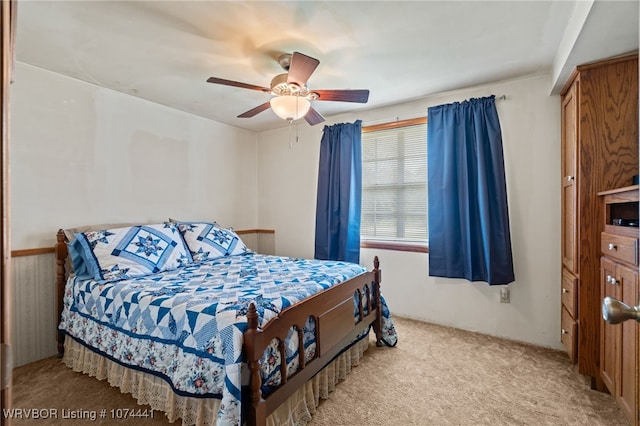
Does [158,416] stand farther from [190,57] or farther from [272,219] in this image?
[272,219]

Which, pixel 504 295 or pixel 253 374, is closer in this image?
pixel 253 374

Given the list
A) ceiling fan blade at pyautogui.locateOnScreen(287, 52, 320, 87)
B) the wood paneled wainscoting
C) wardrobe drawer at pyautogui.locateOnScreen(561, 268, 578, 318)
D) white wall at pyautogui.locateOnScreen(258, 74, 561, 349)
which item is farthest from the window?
the wood paneled wainscoting

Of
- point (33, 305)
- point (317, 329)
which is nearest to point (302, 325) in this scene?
point (317, 329)

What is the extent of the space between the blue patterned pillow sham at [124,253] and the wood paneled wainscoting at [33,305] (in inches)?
13.1

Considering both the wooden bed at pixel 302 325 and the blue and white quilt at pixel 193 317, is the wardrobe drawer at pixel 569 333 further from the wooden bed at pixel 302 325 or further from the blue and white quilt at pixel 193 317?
the wooden bed at pixel 302 325

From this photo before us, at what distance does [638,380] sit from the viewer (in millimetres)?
776

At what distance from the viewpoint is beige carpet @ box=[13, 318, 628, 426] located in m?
1.73

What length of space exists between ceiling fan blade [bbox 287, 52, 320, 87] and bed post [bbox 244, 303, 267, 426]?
138 centimetres

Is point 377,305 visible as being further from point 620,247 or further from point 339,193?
point 620,247

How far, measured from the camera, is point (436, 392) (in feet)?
6.44

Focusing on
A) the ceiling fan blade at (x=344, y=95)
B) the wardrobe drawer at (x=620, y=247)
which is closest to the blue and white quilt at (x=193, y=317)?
the ceiling fan blade at (x=344, y=95)

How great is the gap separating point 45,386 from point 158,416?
0.96 meters

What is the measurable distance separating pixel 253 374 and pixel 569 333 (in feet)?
7.52

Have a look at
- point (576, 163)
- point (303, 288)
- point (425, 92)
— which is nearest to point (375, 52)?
point (425, 92)
